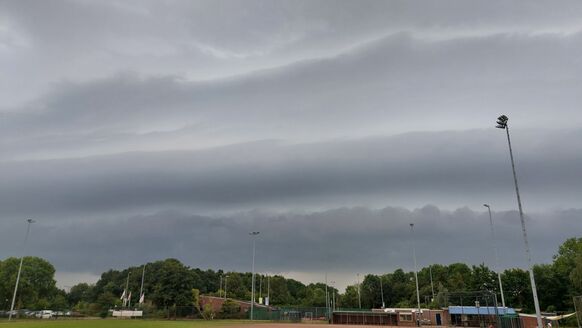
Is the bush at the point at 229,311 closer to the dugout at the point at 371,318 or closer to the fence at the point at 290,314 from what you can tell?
the fence at the point at 290,314

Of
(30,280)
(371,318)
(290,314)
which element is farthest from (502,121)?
(30,280)

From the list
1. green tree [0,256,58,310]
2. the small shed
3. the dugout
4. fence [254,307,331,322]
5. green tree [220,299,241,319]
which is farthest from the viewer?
green tree [220,299,241,319]

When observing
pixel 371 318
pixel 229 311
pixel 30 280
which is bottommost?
pixel 371 318

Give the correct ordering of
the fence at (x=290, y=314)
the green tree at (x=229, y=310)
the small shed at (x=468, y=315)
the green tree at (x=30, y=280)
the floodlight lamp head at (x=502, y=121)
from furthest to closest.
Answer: the green tree at (x=229, y=310) < the green tree at (x=30, y=280) < the fence at (x=290, y=314) < the small shed at (x=468, y=315) < the floodlight lamp head at (x=502, y=121)

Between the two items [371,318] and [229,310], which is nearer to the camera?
[371,318]

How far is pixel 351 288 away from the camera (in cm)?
14712

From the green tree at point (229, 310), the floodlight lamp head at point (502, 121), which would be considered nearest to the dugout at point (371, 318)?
the green tree at point (229, 310)

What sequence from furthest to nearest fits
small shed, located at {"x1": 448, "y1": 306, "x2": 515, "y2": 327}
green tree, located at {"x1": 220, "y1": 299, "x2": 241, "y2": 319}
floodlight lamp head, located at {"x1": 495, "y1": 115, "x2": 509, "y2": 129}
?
green tree, located at {"x1": 220, "y1": 299, "x2": 241, "y2": 319} < small shed, located at {"x1": 448, "y1": 306, "x2": 515, "y2": 327} < floodlight lamp head, located at {"x1": 495, "y1": 115, "x2": 509, "y2": 129}

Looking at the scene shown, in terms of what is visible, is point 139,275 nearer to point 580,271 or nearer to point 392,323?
point 392,323

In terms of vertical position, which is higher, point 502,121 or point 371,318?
point 502,121

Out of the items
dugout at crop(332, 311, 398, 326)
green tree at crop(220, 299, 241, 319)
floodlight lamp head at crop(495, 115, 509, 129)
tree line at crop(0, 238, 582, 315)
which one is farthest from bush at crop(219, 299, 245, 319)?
floodlight lamp head at crop(495, 115, 509, 129)

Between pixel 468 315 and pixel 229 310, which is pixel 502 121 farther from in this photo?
pixel 229 310

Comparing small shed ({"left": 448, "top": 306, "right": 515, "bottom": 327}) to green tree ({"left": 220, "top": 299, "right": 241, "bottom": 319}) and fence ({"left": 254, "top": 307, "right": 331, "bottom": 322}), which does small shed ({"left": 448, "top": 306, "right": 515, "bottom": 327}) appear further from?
green tree ({"left": 220, "top": 299, "right": 241, "bottom": 319})

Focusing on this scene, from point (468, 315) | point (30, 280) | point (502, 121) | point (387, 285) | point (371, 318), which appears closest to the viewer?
point (502, 121)
